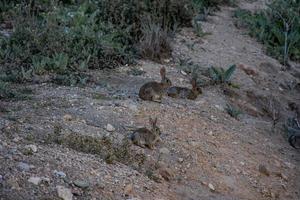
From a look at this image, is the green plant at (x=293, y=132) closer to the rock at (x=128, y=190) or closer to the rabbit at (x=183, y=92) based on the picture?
the rabbit at (x=183, y=92)

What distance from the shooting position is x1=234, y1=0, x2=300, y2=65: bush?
357 inches

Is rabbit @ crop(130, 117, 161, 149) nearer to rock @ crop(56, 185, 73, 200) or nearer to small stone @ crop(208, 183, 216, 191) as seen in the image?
small stone @ crop(208, 183, 216, 191)

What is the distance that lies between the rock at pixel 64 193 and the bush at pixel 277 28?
5.47 metres

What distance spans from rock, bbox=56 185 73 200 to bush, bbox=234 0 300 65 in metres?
5.47

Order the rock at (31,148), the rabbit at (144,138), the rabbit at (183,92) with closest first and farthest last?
the rock at (31,148) < the rabbit at (144,138) < the rabbit at (183,92)

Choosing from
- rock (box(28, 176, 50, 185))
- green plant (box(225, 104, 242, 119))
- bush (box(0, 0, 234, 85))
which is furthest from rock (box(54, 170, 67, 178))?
green plant (box(225, 104, 242, 119))

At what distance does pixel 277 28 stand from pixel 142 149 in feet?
16.2

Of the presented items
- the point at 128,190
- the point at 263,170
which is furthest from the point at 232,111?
the point at 128,190

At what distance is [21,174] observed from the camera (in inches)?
162

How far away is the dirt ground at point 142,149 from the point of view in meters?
4.34

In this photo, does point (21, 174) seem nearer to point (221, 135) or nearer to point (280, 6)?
point (221, 135)

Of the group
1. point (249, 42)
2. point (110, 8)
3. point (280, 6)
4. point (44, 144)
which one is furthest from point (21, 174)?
point (280, 6)

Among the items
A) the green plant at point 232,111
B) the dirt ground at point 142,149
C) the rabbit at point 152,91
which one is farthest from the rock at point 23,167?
the green plant at point 232,111

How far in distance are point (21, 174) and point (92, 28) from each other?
12.9ft
